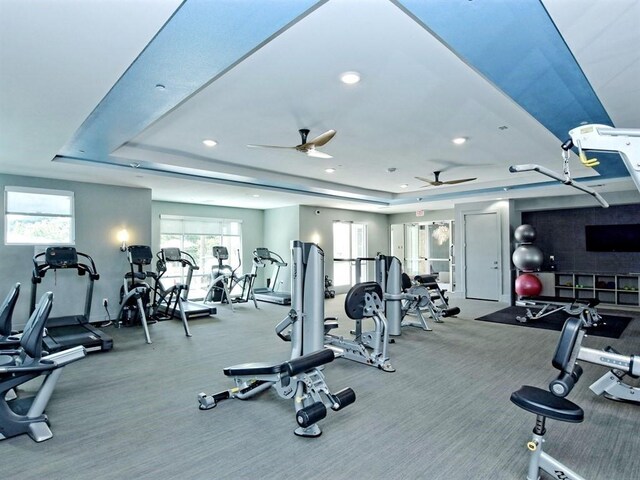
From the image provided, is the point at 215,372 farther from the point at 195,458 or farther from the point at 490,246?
the point at 490,246

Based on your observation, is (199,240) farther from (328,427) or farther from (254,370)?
(328,427)

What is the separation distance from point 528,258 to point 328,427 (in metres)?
7.03

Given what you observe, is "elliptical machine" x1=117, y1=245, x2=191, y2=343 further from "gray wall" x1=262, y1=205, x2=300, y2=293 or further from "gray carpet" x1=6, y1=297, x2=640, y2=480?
"gray wall" x1=262, y1=205, x2=300, y2=293

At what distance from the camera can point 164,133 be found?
4.53 meters

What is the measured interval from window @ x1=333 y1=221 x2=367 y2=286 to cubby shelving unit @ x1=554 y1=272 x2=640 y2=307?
537 cm

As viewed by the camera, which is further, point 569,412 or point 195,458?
point 195,458

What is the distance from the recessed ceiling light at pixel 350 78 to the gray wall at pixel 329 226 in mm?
6820

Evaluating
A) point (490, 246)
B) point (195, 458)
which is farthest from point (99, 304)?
point (490, 246)

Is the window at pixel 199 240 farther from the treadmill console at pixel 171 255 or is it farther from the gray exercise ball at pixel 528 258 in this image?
the gray exercise ball at pixel 528 258

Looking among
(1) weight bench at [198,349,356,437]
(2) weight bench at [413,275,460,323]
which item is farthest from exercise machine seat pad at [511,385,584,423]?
(2) weight bench at [413,275,460,323]

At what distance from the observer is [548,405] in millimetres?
2012

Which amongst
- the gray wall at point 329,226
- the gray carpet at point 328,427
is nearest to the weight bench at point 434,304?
the gray carpet at point 328,427

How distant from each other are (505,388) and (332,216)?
301 inches

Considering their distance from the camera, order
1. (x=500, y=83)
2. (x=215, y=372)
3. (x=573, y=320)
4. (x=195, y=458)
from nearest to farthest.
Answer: (x=573, y=320)
(x=195, y=458)
(x=500, y=83)
(x=215, y=372)
